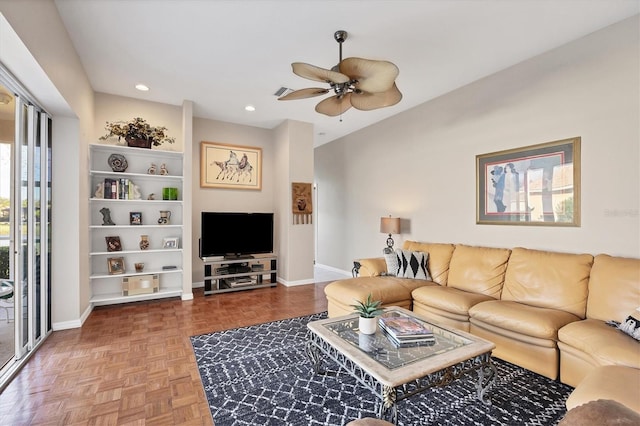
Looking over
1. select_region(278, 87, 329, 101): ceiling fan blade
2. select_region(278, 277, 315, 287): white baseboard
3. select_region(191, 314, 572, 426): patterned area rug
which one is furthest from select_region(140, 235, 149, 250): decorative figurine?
select_region(278, 87, 329, 101): ceiling fan blade

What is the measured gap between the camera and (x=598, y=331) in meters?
1.95

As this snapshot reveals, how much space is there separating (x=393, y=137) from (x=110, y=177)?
13.6ft

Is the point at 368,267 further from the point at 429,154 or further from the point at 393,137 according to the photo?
the point at 393,137

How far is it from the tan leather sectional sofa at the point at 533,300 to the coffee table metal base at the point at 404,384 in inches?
18.0

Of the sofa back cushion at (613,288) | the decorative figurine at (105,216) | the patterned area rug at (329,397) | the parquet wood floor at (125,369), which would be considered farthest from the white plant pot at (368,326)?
the decorative figurine at (105,216)

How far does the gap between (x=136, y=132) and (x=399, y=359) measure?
411 cm

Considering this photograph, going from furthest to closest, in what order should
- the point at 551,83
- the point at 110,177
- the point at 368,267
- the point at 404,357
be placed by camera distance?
1. the point at 110,177
2. the point at 368,267
3. the point at 551,83
4. the point at 404,357

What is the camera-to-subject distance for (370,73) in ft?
7.00

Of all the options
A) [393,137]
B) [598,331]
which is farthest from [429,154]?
[598,331]

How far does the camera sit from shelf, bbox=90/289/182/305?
382 cm

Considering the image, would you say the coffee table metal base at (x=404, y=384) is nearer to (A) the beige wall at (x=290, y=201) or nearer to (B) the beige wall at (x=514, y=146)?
(B) the beige wall at (x=514, y=146)

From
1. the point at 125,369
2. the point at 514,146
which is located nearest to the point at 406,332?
the point at 125,369

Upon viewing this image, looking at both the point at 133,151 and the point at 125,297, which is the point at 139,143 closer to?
the point at 133,151

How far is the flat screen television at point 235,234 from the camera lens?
4.55 metres
